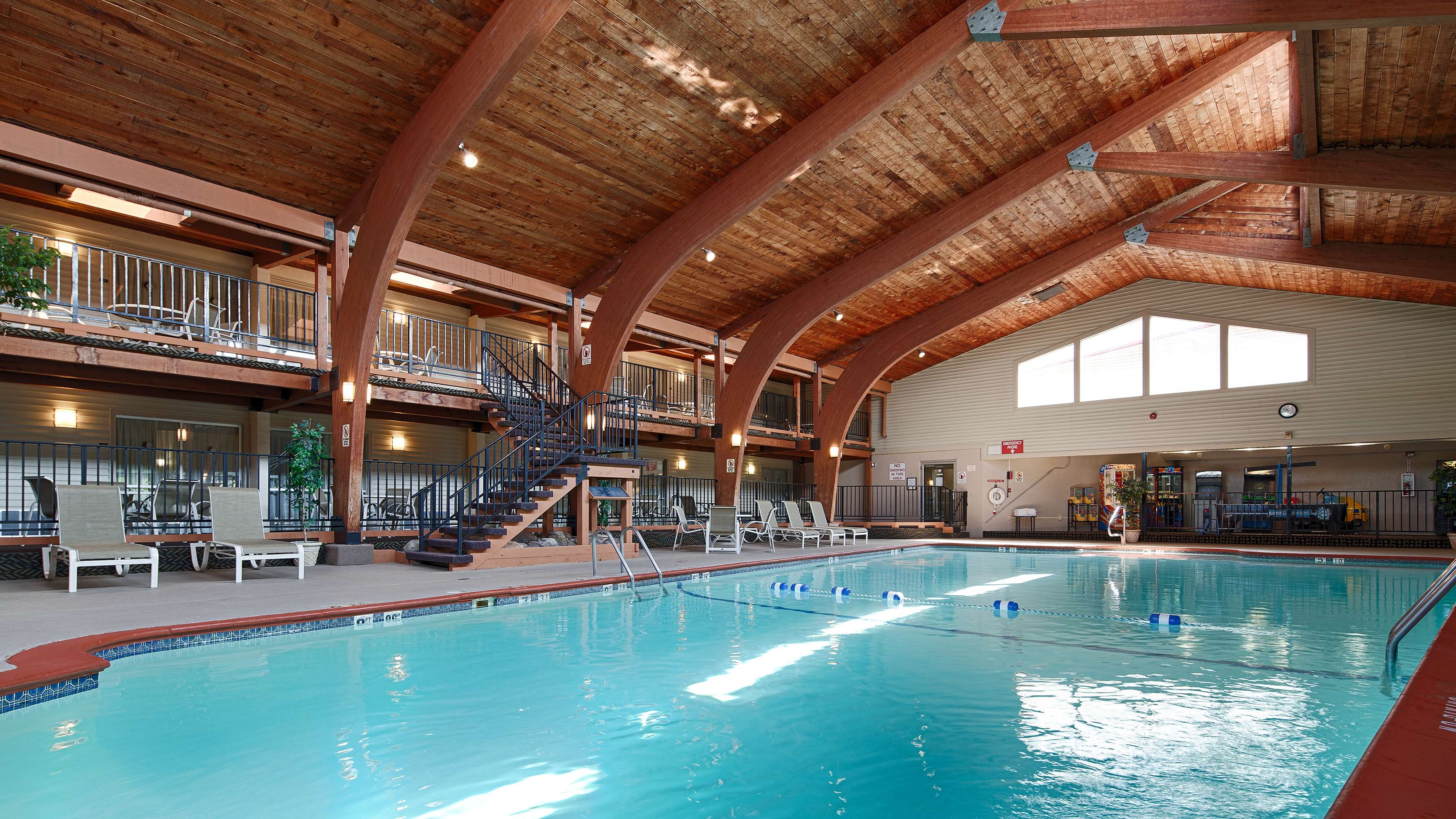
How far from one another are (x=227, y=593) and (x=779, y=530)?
10.5m

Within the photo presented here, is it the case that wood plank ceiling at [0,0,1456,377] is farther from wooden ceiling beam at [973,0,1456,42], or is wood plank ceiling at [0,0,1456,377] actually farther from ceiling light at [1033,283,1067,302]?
ceiling light at [1033,283,1067,302]

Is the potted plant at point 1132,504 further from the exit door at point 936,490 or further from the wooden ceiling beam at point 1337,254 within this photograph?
the wooden ceiling beam at point 1337,254

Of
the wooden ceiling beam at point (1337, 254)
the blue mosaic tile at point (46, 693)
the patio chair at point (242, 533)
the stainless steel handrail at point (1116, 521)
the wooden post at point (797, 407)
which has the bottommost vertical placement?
the stainless steel handrail at point (1116, 521)

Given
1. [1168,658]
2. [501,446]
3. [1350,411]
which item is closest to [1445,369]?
[1350,411]

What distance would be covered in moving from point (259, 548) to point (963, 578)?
889cm

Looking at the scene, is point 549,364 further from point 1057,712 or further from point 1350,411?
point 1350,411

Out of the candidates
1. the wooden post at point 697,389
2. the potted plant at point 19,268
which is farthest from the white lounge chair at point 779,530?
the potted plant at point 19,268

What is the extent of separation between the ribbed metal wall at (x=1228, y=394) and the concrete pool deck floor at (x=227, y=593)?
39.2 feet

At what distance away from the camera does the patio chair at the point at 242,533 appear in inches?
315

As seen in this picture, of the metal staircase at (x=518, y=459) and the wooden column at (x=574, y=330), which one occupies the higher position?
the wooden column at (x=574, y=330)

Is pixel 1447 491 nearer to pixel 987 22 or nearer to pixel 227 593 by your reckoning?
pixel 987 22

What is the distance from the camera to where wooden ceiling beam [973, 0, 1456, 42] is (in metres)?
6.39

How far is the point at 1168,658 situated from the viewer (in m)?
5.52

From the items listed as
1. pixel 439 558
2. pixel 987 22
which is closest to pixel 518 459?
pixel 439 558
